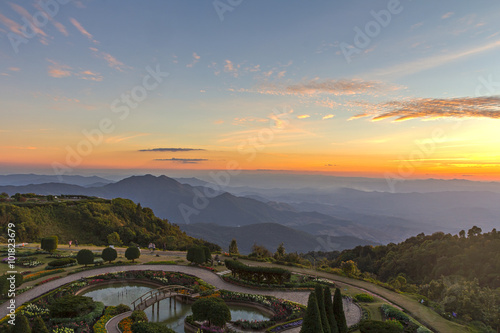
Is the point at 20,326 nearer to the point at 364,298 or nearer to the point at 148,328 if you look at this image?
the point at 148,328

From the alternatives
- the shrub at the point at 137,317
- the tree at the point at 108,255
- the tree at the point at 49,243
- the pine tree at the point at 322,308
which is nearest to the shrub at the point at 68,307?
the shrub at the point at 137,317

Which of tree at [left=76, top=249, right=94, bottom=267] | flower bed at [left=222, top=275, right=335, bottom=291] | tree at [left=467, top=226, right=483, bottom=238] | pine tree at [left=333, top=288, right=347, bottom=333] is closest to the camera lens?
pine tree at [left=333, top=288, right=347, bottom=333]

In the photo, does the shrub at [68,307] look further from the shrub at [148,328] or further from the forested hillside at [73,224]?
the forested hillside at [73,224]

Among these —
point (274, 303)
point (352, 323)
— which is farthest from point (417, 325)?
point (274, 303)

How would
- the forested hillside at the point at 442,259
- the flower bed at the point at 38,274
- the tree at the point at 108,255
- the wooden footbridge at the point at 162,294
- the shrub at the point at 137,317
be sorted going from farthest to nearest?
the forested hillside at the point at 442,259 < the tree at the point at 108,255 < the flower bed at the point at 38,274 < the wooden footbridge at the point at 162,294 < the shrub at the point at 137,317

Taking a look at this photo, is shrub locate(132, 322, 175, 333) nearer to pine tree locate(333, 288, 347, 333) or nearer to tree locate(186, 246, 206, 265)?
pine tree locate(333, 288, 347, 333)

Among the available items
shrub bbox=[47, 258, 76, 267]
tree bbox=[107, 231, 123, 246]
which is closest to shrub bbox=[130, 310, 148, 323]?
shrub bbox=[47, 258, 76, 267]
